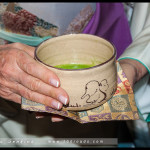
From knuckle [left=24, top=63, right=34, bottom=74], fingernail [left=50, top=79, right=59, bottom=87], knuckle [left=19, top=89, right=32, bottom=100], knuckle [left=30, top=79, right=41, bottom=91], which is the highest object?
fingernail [left=50, top=79, right=59, bottom=87]

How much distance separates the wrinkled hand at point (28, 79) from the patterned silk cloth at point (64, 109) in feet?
0.07

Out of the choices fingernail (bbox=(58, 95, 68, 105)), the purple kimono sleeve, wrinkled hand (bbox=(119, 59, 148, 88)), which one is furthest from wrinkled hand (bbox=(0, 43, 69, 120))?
the purple kimono sleeve

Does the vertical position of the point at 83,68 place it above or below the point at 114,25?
above

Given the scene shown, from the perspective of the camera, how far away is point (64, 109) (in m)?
0.45

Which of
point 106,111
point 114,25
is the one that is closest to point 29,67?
point 106,111

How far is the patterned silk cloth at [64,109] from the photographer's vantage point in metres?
0.47

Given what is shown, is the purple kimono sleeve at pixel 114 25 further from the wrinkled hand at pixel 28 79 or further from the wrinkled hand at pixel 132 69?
the wrinkled hand at pixel 28 79

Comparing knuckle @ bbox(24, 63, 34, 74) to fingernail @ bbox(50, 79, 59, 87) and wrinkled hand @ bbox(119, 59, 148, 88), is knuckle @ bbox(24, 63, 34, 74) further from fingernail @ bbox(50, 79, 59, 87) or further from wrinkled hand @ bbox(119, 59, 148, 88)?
wrinkled hand @ bbox(119, 59, 148, 88)

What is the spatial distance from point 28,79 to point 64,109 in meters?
0.09

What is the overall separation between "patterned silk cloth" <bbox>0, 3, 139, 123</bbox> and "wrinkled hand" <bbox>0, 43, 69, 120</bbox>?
0.9 inches

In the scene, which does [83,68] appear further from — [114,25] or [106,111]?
[114,25]

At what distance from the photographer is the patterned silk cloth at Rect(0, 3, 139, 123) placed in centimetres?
47

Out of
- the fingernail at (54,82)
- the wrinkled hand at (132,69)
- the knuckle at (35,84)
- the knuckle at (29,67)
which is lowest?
the wrinkled hand at (132,69)

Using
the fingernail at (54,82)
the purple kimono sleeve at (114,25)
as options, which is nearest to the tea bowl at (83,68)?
the fingernail at (54,82)
